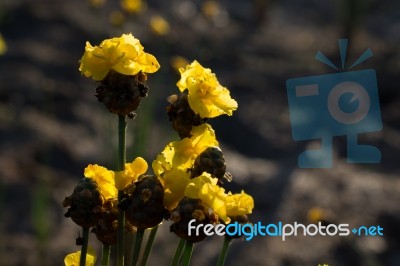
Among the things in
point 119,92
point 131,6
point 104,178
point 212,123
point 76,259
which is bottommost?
point 76,259

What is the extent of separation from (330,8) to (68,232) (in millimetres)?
4243

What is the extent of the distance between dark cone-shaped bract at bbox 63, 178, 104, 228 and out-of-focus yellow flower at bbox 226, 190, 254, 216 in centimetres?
15

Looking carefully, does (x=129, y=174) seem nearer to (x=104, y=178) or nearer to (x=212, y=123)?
(x=104, y=178)

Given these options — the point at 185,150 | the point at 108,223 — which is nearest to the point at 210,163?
the point at 185,150

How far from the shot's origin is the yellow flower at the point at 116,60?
899 mm

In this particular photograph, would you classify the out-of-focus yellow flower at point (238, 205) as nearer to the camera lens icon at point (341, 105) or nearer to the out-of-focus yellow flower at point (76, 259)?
the out-of-focus yellow flower at point (76, 259)

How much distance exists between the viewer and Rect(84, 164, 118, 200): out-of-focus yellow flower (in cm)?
92

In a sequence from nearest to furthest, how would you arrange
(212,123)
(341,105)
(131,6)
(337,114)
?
(337,114) → (341,105) → (131,6) → (212,123)

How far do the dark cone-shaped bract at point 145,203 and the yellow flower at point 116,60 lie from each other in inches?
5.1

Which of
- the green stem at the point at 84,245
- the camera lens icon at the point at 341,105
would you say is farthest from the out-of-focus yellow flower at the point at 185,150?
the camera lens icon at the point at 341,105

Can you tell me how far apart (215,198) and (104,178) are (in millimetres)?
157

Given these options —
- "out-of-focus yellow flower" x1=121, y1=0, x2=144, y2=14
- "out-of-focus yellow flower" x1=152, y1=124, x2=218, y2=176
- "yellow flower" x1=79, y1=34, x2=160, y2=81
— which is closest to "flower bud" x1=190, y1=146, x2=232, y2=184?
"out-of-focus yellow flower" x1=152, y1=124, x2=218, y2=176

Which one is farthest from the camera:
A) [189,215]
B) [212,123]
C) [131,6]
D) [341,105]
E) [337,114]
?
[212,123]

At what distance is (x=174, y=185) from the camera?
88cm
